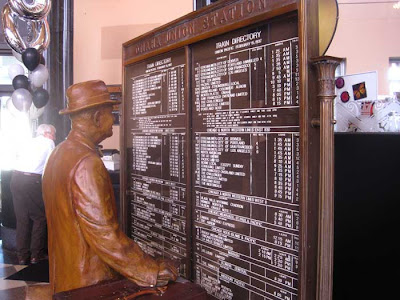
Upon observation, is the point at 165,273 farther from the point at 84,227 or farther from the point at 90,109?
the point at 90,109

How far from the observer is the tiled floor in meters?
3.61

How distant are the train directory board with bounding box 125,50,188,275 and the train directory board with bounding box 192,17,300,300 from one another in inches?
6.5

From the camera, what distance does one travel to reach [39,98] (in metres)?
5.04

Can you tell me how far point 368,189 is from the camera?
161cm

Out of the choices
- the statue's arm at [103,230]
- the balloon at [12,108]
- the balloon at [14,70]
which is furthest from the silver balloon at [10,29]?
the statue's arm at [103,230]

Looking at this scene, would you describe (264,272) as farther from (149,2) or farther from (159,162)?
(149,2)

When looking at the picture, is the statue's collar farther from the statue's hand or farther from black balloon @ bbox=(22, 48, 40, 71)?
black balloon @ bbox=(22, 48, 40, 71)

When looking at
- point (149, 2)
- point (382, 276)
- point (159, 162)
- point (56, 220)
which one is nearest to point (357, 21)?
point (149, 2)

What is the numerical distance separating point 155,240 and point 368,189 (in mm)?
1356

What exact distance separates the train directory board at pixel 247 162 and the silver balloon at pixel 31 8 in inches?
118

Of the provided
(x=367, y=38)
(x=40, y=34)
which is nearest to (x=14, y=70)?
(x=40, y=34)

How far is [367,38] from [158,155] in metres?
4.53

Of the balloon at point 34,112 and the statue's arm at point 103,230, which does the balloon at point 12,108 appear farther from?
the statue's arm at point 103,230

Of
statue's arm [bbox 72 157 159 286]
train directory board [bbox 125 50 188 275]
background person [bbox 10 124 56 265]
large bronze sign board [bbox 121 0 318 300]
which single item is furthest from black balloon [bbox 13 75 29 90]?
statue's arm [bbox 72 157 159 286]
